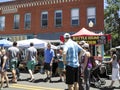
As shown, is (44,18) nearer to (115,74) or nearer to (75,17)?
(75,17)

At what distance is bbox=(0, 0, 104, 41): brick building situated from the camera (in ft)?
106

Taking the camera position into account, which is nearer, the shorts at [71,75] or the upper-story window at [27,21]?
the shorts at [71,75]

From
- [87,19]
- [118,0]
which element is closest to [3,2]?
[87,19]

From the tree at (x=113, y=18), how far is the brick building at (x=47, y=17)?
22307mm

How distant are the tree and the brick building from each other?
73.2 feet

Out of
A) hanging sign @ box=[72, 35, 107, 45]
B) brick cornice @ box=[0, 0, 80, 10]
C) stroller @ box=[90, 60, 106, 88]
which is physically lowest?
stroller @ box=[90, 60, 106, 88]

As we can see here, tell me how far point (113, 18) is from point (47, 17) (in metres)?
24.9

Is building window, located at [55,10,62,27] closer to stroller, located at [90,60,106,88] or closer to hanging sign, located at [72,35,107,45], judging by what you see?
hanging sign, located at [72,35,107,45]

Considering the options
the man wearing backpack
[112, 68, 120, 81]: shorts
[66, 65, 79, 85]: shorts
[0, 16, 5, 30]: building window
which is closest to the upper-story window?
[0, 16, 5, 30]: building window

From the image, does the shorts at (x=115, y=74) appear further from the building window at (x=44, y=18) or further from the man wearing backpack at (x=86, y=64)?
the building window at (x=44, y=18)

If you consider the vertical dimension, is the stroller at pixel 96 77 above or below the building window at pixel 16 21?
below

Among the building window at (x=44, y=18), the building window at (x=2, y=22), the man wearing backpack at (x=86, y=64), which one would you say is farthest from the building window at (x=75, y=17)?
the man wearing backpack at (x=86, y=64)

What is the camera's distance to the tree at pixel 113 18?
56.4 metres

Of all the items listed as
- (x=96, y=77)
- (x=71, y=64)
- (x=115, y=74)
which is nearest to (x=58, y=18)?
(x=96, y=77)
